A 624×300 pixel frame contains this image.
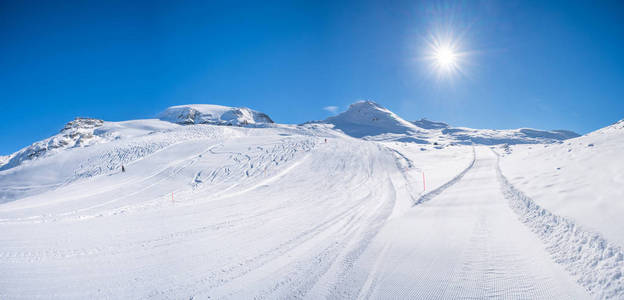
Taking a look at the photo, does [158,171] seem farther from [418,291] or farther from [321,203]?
[418,291]

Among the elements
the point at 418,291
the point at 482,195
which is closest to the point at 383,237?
the point at 418,291

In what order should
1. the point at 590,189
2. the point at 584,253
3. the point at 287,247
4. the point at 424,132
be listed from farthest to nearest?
the point at 424,132 → the point at 590,189 → the point at 287,247 → the point at 584,253

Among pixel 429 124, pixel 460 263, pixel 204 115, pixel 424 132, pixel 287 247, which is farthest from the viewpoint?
pixel 429 124

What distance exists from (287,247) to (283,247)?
0.33 feet

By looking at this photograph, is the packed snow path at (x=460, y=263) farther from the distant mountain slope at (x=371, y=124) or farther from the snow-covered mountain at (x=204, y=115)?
the snow-covered mountain at (x=204, y=115)

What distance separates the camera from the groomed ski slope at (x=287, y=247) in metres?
4.17

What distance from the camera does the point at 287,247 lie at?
5.92 meters

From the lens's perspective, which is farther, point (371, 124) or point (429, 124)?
point (429, 124)

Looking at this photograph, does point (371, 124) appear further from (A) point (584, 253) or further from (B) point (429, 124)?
(A) point (584, 253)

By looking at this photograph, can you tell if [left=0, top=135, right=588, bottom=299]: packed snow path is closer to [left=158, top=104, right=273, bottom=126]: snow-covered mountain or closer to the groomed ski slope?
the groomed ski slope

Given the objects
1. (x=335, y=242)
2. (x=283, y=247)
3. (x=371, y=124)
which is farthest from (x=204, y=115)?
(x=335, y=242)

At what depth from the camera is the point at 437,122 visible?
187 metres

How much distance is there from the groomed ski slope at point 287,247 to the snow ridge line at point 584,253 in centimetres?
8

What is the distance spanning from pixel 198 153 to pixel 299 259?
2229 centimetres
